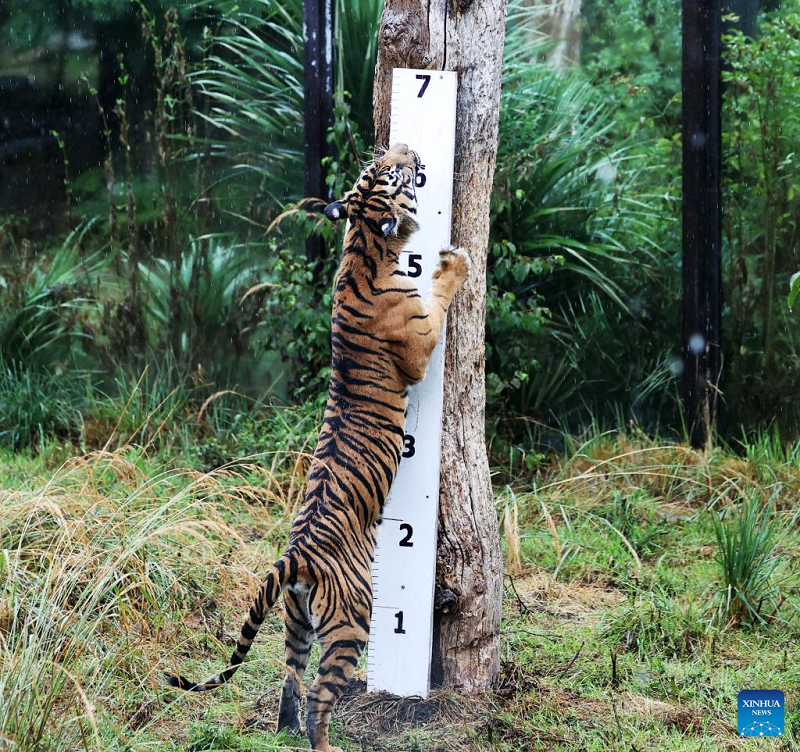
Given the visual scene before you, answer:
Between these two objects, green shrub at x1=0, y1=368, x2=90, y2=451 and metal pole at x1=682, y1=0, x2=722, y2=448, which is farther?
green shrub at x1=0, y1=368, x2=90, y2=451

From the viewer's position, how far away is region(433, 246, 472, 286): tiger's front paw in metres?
3.43

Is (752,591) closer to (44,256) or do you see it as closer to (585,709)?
(585,709)

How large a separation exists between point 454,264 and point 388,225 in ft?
0.95

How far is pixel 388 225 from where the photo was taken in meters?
3.34

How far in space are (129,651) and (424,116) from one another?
7.60 feet

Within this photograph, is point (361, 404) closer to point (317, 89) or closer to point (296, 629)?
point (296, 629)

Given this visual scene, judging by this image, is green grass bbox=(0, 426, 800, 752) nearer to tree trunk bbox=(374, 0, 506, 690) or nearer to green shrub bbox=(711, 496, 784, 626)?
green shrub bbox=(711, 496, 784, 626)

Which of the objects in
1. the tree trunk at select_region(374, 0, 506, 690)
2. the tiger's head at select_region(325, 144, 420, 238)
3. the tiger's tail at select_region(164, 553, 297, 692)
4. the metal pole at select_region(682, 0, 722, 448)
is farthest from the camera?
the metal pole at select_region(682, 0, 722, 448)

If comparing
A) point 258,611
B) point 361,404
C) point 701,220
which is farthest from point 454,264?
point 701,220

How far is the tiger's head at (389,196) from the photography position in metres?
3.39

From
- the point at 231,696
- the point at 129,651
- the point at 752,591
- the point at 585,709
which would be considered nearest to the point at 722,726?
the point at 585,709

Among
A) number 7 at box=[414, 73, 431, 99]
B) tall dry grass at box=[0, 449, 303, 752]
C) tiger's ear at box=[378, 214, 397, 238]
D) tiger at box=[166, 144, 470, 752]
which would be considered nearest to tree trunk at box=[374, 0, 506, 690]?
number 7 at box=[414, 73, 431, 99]

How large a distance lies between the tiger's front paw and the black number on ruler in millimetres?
950

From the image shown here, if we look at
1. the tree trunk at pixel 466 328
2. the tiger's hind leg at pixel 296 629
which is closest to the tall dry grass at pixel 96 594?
the tiger's hind leg at pixel 296 629
